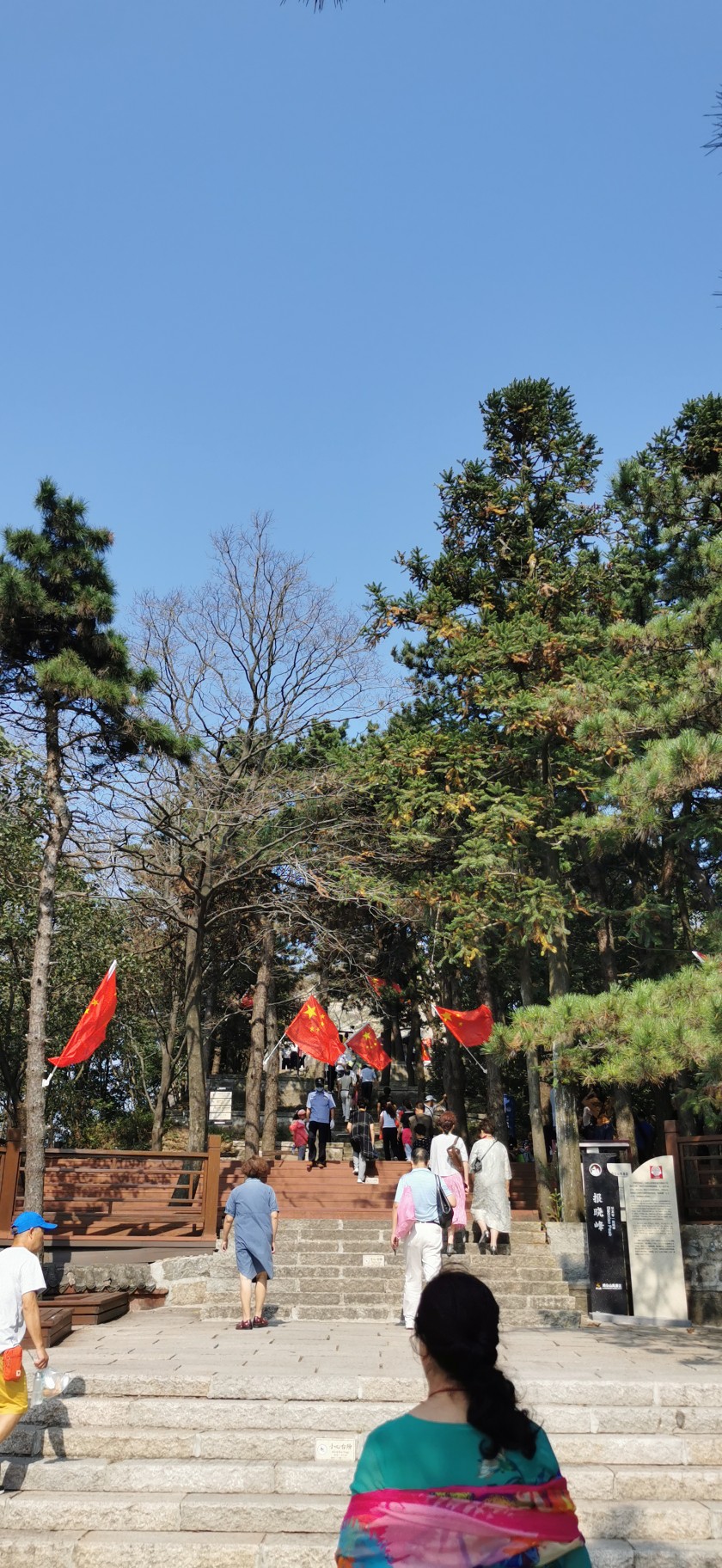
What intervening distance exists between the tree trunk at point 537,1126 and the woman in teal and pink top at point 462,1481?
44.4 feet

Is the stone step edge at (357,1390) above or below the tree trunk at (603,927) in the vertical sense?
below

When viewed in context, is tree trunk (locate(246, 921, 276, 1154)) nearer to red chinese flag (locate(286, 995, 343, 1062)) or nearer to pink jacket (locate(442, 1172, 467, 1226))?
red chinese flag (locate(286, 995, 343, 1062))

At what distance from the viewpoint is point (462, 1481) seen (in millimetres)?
2213

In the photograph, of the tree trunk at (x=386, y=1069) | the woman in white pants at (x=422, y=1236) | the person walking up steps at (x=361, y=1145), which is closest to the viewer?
the woman in white pants at (x=422, y=1236)

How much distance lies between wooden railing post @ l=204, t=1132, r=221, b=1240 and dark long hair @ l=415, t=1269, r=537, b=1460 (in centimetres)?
1208

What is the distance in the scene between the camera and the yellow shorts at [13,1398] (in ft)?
18.8

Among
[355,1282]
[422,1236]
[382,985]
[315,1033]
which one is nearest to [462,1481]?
[422,1236]

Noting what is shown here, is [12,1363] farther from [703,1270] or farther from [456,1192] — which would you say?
[703,1270]

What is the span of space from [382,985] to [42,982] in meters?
14.1

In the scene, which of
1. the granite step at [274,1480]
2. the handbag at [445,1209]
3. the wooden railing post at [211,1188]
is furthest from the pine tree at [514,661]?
the granite step at [274,1480]

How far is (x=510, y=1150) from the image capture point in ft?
87.2

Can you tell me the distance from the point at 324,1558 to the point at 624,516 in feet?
59.4

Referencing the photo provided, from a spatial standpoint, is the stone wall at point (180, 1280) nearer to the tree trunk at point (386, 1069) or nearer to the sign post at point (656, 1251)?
the sign post at point (656, 1251)

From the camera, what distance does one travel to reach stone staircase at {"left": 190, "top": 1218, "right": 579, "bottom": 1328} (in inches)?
456
